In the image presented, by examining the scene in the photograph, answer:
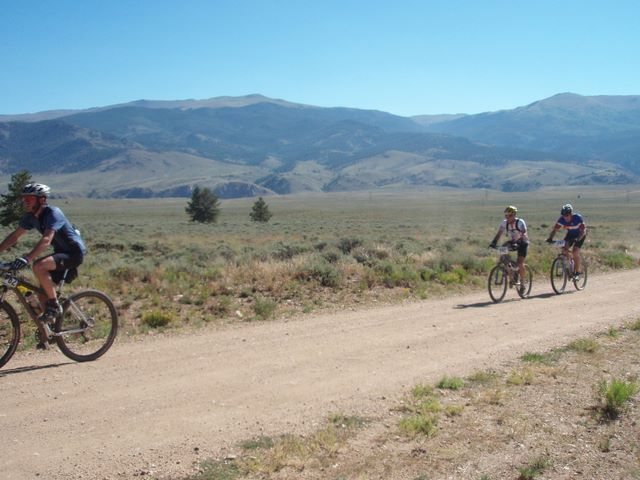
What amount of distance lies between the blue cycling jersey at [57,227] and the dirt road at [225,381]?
149cm

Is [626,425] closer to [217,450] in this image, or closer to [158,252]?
[217,450]

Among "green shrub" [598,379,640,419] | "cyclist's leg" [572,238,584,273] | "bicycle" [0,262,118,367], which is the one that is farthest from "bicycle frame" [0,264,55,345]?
"cyclist's leg" [572,238,584,273]

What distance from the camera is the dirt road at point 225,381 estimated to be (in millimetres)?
4957

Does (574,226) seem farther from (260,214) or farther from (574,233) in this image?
(260,214)

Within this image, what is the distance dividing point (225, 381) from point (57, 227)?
106 inches

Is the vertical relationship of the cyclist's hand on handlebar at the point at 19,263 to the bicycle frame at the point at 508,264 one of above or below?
above

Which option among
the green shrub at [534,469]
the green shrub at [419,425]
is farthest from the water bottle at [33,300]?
the green shrub at [534,469]

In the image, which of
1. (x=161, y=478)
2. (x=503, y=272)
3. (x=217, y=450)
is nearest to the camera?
(x=161, y=478)

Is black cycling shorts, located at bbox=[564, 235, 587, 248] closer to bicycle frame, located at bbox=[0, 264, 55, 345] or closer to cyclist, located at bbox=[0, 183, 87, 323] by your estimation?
cyclist, located at bbox=[0, 183, 87, 323]

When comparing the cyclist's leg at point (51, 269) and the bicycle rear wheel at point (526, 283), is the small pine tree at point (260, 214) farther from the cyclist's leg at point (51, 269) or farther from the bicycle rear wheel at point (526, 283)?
the cyclist's leg at point (51, 269)

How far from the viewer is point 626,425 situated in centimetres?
575

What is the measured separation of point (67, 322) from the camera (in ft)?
25.2

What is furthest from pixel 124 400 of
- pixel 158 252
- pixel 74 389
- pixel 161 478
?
pixel 158 252

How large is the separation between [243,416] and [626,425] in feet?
12.5
